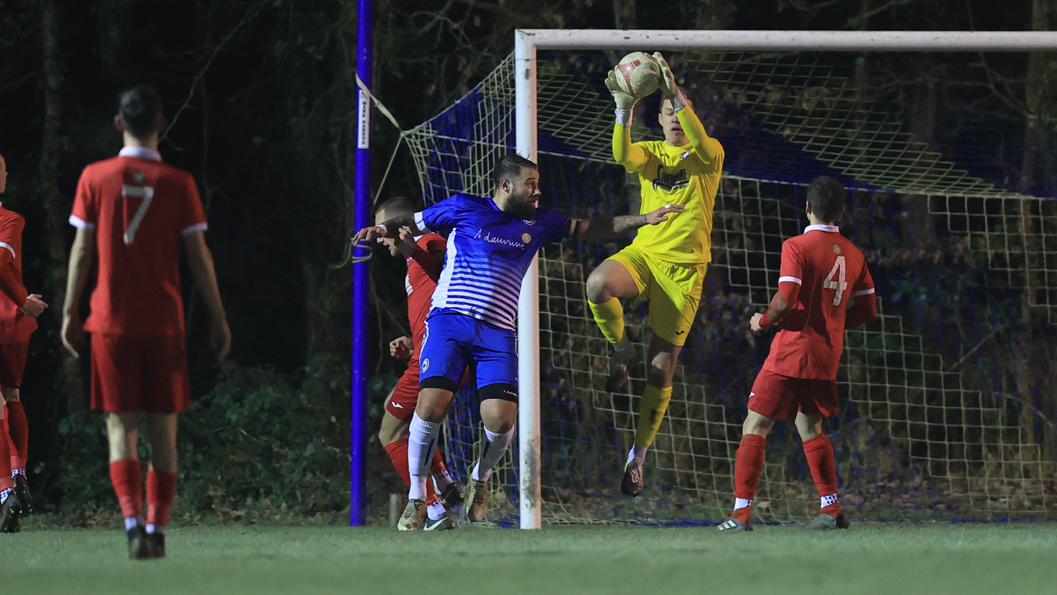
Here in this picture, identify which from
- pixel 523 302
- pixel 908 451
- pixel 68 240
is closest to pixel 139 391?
pixel 523 302

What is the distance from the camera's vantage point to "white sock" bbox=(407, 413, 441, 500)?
5984mm

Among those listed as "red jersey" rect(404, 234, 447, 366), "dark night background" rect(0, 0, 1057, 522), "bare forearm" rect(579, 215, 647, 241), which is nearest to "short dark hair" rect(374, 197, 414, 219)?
"red jersey" rect(404, 234, 447, 366)

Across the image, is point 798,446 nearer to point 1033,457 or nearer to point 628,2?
point 1033,457

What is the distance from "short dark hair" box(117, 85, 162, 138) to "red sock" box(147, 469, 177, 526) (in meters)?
1.19

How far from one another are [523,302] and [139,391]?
279 cm


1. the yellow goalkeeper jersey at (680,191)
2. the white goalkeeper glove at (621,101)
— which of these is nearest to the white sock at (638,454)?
the yellow goalkeeper jersey at (680,191)

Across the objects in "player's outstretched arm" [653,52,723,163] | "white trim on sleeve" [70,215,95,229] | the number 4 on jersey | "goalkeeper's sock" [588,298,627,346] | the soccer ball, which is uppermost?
the soccer ball

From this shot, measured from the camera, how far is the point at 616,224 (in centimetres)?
596

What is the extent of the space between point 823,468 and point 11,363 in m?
4.18

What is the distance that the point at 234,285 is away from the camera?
36.7 ft

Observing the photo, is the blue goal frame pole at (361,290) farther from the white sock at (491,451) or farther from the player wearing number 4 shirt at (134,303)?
the player wearing number 4 shirt at (134,303)

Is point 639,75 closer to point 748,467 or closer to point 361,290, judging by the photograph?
point 748,467

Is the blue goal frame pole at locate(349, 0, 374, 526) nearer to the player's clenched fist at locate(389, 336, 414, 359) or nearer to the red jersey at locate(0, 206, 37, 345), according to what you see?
the player's clenched fist at locate(389, 336, 414, 359)

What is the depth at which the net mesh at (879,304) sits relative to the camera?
9.36 m
